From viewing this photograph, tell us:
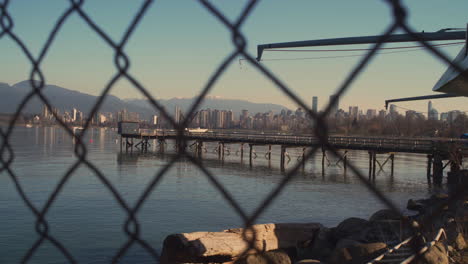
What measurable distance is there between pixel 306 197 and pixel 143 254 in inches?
505

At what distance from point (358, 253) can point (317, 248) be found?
3125 millimetres

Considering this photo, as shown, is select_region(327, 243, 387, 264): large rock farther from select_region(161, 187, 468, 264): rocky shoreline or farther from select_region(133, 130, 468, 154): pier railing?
select_region(133, 130, 468, 154): pier railing

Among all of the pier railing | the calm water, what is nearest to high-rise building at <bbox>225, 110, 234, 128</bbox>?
the pier railing

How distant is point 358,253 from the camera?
8.16m

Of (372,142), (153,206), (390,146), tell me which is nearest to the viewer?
(153,206)

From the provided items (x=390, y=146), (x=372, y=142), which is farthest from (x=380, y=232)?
(x=372, y=142)

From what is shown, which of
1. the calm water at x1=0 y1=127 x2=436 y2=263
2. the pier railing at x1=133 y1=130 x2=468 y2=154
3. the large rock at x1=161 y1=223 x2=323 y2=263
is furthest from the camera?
the pier railing at x1=133 y1=130 x2=468 y2=154

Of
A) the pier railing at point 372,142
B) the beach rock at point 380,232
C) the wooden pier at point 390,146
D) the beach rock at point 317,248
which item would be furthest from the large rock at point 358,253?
the pier railing at point 372,142

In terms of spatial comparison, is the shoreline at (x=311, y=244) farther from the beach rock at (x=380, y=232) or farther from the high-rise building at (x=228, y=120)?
the high-rise building at (x=228, y=120)

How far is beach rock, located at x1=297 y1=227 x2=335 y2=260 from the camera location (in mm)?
10695

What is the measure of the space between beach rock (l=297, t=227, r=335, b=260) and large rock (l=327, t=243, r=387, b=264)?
226 cm

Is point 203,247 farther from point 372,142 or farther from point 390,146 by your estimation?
point 372,142

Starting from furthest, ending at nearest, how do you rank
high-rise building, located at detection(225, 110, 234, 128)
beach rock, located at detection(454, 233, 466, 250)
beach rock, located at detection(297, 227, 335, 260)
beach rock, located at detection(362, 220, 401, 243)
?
high-rise building, located at detection(225, 110, 234, 128)
beach rock, located at detection(297, 227, 335, 260)
beach rock, located at detection(362, 220, 401, 243)
beach rock, located at detection(454, 233, 466, 250)

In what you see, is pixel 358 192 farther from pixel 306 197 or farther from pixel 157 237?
pixel 157 237
